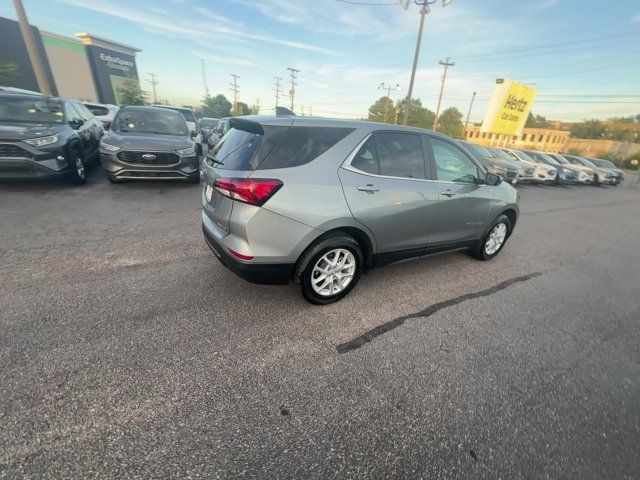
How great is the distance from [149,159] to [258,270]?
4990mm

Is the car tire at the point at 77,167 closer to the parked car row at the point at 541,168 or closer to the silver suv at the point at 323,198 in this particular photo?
the silver suv at the point at 323,198

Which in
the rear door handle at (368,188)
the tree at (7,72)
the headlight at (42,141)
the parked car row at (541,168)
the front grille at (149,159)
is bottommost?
the parked car row at (541,168)

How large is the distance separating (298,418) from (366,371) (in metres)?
0.63

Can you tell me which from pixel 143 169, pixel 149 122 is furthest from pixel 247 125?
pixel 149 122

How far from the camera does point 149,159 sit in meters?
6.04

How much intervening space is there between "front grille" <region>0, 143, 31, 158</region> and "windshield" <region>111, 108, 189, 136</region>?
1872 millimetres

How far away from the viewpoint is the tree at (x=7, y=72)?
69.5 feet

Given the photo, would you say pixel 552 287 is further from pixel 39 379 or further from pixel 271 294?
pixel 39 379

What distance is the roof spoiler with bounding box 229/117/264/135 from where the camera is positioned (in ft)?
→ 8.34

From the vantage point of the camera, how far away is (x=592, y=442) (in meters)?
1.82

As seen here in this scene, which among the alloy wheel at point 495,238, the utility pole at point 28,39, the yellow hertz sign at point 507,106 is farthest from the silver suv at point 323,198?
the yellow hertz sign at point 507,106

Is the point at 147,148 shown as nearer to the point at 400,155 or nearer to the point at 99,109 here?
the point at 400,155

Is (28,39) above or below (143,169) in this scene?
above

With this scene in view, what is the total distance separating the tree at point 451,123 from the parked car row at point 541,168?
176 ft
